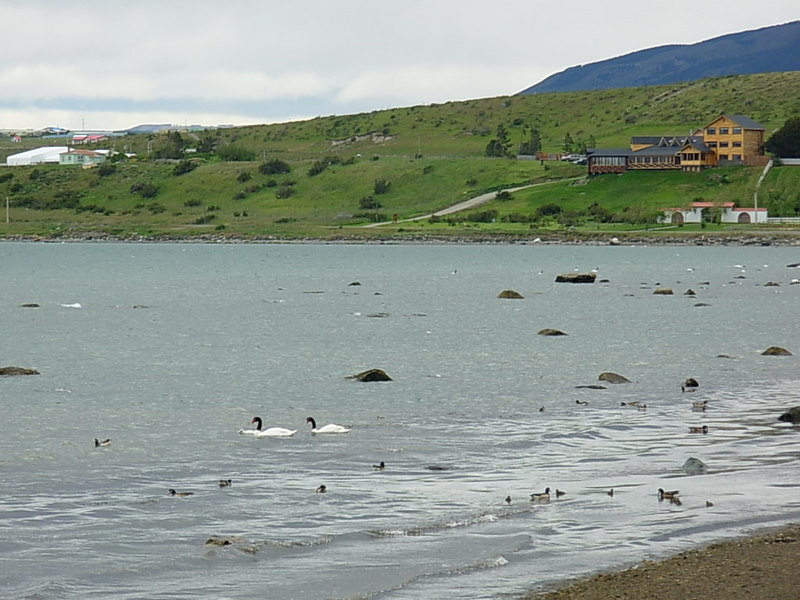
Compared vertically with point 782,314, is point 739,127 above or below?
above

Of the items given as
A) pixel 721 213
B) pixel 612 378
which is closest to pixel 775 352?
pixel 612 378

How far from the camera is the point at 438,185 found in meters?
193

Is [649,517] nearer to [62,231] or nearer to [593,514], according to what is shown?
[593,514]

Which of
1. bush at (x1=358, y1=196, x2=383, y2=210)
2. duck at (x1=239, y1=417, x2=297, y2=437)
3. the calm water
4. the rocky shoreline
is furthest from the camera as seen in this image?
bush at (x1=358, y1=196, x2=383, y2=210)

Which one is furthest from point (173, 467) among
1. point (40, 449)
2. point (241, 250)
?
point (241, 250)

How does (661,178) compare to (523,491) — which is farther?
(661,178)

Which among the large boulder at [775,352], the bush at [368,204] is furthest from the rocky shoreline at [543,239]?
the large boulder at [775,352]

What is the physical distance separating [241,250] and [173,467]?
14523cm

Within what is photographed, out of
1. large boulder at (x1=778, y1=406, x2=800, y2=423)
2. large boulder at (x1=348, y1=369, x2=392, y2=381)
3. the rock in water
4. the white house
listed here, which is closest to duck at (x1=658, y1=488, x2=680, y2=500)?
the rock in water

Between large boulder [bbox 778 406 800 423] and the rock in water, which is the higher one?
the rock in water

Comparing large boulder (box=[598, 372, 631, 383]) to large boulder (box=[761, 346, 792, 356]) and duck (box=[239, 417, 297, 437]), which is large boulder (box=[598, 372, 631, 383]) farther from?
duck (box=[239, 417, 297, 437])

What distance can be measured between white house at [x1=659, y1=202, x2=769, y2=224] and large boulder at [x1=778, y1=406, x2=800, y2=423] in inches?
5453

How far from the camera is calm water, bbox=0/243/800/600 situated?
1752 cm

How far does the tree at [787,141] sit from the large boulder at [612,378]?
152 meters
